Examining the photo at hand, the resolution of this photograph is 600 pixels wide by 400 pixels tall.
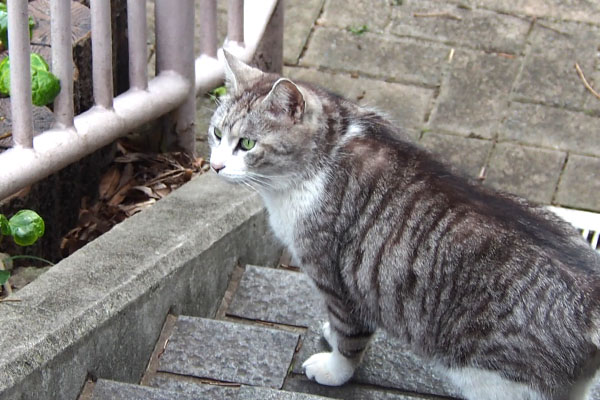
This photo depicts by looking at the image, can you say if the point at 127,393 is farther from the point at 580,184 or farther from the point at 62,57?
the point at 580,184

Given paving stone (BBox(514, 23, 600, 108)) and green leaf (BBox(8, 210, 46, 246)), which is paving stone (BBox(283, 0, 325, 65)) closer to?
paving stone (BBox(514, 23, 600, 108))

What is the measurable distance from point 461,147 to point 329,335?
2030 mm

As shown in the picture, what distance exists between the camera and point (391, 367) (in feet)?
9.16

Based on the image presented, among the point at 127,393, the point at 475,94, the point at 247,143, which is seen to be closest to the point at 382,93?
the point at 475,94

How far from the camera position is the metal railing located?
8.33 ft

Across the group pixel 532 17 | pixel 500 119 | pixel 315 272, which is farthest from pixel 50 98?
pixel 532 17

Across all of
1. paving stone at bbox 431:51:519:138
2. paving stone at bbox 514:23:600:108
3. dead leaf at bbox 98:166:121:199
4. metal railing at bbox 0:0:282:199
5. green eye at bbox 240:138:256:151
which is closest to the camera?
metal railing at bbox 0:0:282:199

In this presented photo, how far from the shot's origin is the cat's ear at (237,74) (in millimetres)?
2814

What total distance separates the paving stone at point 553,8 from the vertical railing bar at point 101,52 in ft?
10.0

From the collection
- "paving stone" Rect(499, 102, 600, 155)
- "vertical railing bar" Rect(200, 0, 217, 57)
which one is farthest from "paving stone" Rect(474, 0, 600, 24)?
"vertical railing bar" Rect(200, 0, 217, 57)

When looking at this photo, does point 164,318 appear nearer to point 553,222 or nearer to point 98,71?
point 98,71

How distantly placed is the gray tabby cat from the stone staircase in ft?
0.28

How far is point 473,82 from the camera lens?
16.1ft

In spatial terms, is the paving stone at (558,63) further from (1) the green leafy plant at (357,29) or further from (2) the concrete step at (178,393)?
(2) the concrete step at (178,393)
